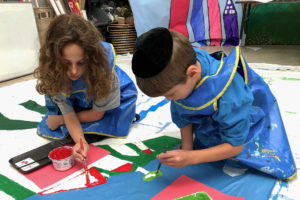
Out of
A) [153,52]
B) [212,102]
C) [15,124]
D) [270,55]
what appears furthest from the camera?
[270,55]

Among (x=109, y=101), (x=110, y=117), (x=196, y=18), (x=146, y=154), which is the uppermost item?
(x=196, y=18)

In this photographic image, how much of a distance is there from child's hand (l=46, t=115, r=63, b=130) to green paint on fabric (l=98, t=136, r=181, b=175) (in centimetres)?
23

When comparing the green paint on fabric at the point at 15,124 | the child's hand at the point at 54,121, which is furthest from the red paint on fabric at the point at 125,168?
the green paint on fabric at the point at 15,124

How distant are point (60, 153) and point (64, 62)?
1.29ft

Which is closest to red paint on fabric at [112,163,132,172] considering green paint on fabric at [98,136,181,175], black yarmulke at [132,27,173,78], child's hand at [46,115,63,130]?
green paint on fabric at [98,136,181,175]

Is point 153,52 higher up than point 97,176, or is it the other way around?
point 153,52

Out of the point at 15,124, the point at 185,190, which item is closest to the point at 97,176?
the point at 185,190

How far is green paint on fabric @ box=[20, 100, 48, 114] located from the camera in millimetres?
1573

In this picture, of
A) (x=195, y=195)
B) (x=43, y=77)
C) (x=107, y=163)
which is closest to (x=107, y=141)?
(x=107, y=163)

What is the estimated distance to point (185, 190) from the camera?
2.80 ft

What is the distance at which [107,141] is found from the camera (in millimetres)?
1211

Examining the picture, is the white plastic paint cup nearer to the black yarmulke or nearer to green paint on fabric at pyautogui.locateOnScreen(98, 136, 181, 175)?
green paint on fabric at pyautogui.locateOnScreen(98, 136, 181, 175)

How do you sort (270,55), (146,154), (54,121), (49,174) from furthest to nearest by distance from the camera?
(270,55)
(54,121)
(146,154)
(49,174)

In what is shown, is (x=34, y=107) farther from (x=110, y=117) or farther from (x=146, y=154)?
(x=146, y=154)
